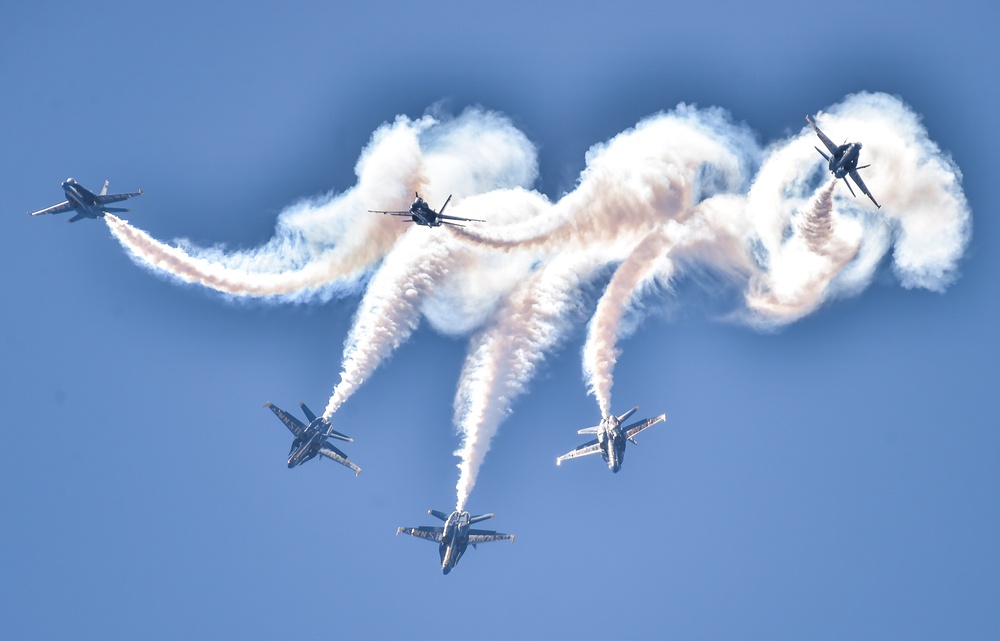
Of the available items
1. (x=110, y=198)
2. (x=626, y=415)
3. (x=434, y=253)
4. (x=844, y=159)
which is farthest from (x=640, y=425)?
(x=110, y=198)

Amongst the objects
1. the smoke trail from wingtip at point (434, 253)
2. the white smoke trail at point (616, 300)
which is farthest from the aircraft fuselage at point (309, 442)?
the white smoke trail at point (616, 300)

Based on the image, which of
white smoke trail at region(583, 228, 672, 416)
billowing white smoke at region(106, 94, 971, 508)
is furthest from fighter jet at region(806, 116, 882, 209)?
white smoke trail at region(583, 228, 672, 416)

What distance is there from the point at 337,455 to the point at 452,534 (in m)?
11.1

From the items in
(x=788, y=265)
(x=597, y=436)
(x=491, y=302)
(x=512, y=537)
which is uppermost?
(x=788, y=265)

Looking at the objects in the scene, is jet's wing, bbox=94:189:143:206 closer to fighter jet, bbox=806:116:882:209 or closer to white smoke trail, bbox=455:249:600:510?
white smoke trail, bbox=455:249:600:510

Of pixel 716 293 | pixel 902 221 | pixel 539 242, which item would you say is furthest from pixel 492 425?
pixel 902 221

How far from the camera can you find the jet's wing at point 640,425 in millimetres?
77500

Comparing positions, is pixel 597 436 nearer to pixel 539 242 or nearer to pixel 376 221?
pixel 539 242

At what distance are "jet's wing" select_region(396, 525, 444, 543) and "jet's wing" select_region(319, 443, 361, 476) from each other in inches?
240

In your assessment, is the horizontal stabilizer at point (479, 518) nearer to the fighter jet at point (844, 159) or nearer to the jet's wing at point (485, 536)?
the jet's wing at point (485, 536)

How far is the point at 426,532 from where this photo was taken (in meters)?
80.6

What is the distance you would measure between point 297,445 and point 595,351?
24.8m

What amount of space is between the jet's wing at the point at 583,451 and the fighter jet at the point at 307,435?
16.3 metres

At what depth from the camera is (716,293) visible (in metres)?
74.8
